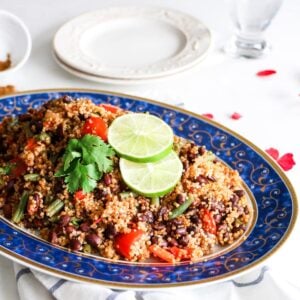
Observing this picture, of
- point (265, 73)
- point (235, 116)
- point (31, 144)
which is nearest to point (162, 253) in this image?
point (31, 144)

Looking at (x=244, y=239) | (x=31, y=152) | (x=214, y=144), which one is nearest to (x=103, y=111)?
(x=31, y=152)

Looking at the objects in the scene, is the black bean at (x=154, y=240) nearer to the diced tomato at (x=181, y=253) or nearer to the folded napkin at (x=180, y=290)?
the diced tomato at (x=181, y=253)

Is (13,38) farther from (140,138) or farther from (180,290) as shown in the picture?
(180,290)

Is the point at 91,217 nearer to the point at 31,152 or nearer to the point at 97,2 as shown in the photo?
the point at 31,152

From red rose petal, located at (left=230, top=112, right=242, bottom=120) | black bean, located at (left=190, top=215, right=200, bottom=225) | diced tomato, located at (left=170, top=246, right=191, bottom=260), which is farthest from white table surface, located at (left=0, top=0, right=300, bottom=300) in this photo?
diced tomato, located at (left=170, top=246, right=191, bottom=260)

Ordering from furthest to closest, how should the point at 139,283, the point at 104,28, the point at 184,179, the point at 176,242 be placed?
the point at 104,28 < the point at 184,179 < the point at 176,242 < the point at 139,283

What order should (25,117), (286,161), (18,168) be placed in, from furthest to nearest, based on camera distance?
1. (286,161)
2. (25,117)
3. (18,168)

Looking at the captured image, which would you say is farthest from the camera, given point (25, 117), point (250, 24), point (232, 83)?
point (250, 24)
